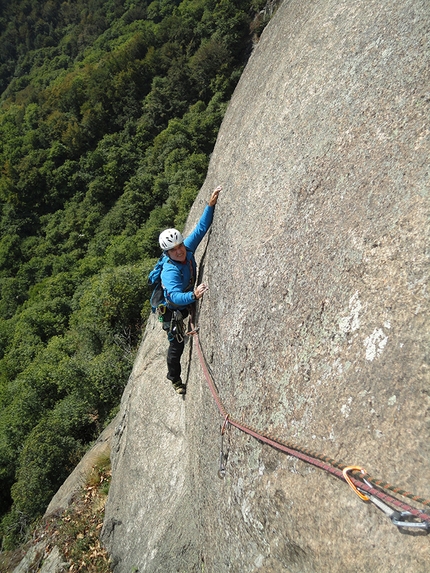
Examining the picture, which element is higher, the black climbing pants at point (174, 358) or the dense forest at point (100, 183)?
the black climbing pants at point (174, 358)

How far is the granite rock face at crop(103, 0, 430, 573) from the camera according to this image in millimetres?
2791

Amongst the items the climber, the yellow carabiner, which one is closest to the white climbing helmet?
the climber

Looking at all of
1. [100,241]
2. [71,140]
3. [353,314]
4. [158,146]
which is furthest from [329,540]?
[71,140]

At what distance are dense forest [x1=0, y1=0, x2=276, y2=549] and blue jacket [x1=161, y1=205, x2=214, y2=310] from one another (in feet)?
55.2

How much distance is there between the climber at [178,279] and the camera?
5.71 m

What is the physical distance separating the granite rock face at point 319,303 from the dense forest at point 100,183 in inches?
713

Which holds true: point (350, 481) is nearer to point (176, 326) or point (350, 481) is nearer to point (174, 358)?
point (176, 326)

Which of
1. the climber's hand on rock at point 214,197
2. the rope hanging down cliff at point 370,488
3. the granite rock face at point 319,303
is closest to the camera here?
the rope hanging down cliff at point 370,488

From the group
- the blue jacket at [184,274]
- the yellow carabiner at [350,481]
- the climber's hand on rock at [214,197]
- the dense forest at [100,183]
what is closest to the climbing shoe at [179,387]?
the blue jacket at [184,274]

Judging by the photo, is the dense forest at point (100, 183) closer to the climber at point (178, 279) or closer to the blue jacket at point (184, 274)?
the climber at point (178, 279)

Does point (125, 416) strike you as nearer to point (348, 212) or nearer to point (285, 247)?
point (285, 247)

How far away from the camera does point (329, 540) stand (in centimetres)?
293

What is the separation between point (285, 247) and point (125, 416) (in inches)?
268

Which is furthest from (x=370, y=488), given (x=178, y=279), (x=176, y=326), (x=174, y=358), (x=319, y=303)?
(x=174, y=358)
